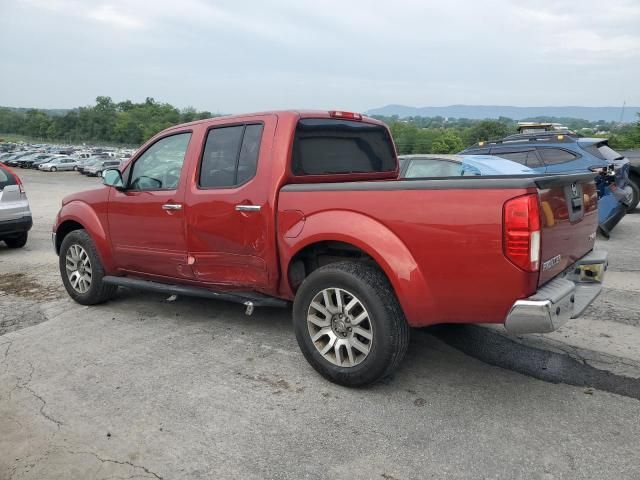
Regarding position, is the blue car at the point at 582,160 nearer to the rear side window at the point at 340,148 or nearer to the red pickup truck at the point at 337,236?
the rear side window at the point at 340,148

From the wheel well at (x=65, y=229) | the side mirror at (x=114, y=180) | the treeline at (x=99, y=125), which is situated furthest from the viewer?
the treeline at (x=99, y=125)

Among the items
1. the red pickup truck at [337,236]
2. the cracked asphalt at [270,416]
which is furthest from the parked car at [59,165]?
the cracked asphalt at [270,416]

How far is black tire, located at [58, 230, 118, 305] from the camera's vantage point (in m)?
5.27

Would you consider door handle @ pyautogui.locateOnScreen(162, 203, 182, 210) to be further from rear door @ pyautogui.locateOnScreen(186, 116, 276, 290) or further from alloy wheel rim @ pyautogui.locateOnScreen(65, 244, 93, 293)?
alloy wheel rim @ pyautogui.locateOnScreen(65, 244, 93, 293)

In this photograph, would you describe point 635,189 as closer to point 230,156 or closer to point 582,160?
point 582,160

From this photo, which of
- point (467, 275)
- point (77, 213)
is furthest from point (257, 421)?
point (77, 213)

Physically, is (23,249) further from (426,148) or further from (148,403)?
(426,148)

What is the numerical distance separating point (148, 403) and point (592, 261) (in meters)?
3.17

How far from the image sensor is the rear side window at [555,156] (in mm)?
9141

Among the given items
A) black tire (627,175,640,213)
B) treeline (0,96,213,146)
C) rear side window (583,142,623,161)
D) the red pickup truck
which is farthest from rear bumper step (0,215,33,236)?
treeline (0,96,213,146)

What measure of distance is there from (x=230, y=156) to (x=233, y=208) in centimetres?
49

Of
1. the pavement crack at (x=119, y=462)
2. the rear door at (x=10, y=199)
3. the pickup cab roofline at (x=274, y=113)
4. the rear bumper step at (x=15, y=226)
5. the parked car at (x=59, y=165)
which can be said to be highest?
the pickup cab roofline at (x=274, y=113)

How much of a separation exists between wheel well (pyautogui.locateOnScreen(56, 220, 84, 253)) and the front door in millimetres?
802

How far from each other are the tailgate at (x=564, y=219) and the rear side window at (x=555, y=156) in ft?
19.3
